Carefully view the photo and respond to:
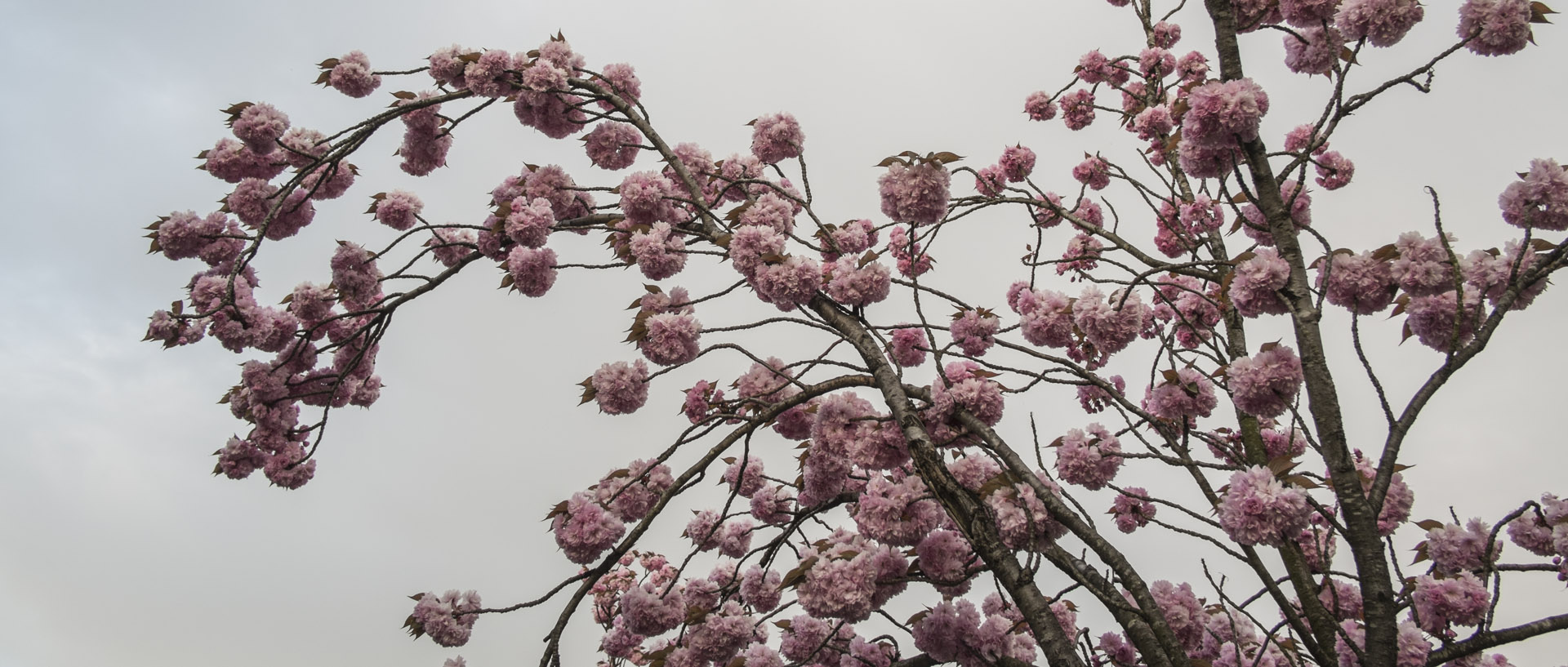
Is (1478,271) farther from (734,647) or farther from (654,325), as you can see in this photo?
(734,647)

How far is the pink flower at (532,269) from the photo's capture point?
11.6 ft

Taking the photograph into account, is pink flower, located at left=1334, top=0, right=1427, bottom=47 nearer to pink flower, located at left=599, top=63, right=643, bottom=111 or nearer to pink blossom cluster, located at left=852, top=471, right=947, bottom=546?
pink blossom cluster, located at left=852, top=471, right=947, bottom=546

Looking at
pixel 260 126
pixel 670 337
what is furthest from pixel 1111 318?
pixel 260 126

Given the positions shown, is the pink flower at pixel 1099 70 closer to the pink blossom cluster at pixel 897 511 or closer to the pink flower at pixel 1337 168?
the pink flower at pixel 1337 168

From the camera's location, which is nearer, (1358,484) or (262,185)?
(1358,484)

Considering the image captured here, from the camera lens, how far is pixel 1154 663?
2309mm

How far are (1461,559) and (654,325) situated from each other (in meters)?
3.03

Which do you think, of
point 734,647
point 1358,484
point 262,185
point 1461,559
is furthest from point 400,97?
point 1461,559

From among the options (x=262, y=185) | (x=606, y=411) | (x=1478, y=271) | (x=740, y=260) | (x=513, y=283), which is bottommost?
(x=1478, y=271)

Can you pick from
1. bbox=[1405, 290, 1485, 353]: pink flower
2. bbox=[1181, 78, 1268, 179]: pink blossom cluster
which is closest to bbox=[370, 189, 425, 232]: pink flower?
bbox=[1181, 78, 1268, 179]: pink blossom cluster

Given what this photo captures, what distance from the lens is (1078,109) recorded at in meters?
6.12

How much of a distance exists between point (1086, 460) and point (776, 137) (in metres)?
2.04

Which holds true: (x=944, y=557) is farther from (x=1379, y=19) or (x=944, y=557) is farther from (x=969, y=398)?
(x=1379, y=19)

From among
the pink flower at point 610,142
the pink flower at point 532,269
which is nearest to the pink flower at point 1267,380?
the pink flower at point 532,269
